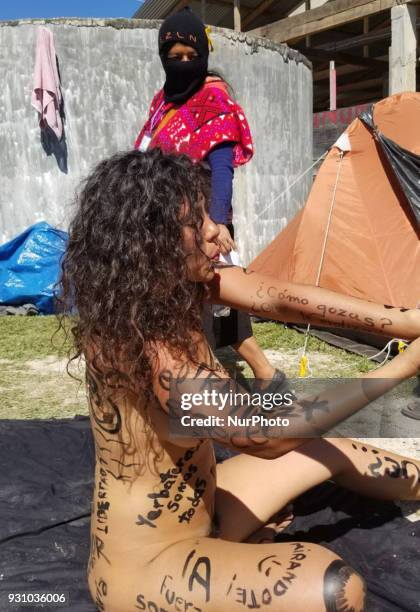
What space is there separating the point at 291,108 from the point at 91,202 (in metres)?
6.18

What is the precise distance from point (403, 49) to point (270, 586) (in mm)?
7143

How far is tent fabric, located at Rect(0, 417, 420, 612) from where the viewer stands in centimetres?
190

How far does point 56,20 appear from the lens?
633 cm

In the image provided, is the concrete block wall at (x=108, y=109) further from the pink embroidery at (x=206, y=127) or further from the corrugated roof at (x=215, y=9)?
the corrugated roof at (x=215, y=9)

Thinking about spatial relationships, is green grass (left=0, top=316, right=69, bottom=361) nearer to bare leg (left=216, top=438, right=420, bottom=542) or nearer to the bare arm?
bare leg (left=216, top=438, right=420, bottom=542)

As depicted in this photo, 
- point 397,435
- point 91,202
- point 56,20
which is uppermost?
point 56,20

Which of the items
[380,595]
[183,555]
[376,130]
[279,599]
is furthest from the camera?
[376,130]

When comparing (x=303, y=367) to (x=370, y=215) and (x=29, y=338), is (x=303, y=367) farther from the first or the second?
(x=29, y=338)

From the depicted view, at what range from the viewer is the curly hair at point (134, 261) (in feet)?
4.72

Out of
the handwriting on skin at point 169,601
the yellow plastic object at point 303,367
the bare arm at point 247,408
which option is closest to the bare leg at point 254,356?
the yellow plastic object at point 303,367

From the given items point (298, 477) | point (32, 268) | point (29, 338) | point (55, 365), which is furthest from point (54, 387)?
point (32, 268)

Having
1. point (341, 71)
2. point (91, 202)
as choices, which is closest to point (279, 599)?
point (91, 202)

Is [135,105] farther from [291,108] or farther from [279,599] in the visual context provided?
[279,599]

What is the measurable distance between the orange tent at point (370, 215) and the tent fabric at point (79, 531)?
6.75 feet
